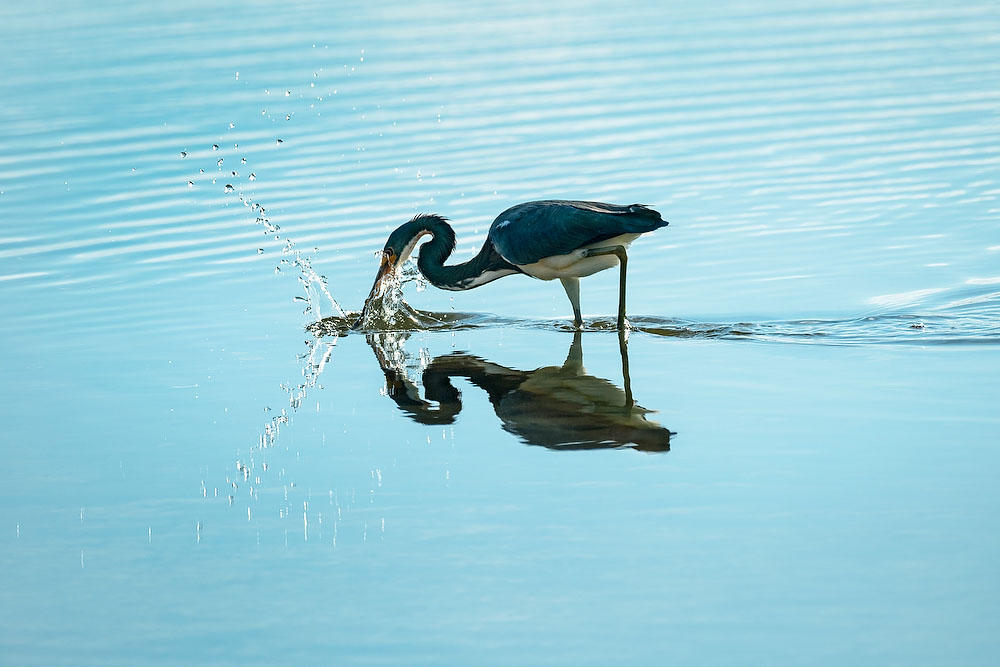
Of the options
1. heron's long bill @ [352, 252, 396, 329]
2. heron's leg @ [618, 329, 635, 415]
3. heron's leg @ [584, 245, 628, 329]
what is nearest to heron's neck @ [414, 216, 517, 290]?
heron's long bill @ [352, 252, 396, 329]

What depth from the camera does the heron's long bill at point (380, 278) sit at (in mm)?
10516

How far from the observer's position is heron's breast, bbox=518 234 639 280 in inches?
378

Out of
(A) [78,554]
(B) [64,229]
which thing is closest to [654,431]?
(A) [78,554]

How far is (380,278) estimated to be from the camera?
34.6 ft

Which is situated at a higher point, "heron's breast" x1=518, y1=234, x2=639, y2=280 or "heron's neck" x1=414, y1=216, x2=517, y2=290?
"heron's neck" x1=414, y1=216, x2=517, y2=290

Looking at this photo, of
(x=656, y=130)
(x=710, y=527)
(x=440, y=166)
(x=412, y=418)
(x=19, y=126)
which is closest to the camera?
(x=710, y=527)

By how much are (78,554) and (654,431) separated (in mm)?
2835

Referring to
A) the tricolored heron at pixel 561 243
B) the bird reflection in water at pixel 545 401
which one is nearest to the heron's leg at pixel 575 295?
the tricolored heron at pixel 561 243

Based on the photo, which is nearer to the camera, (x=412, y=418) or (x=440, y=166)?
(x=412, y=418)

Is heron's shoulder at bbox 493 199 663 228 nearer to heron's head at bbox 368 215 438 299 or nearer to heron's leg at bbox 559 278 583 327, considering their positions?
heron's leg at bbox 559 278 583 327

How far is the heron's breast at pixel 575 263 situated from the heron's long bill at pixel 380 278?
3.63ft

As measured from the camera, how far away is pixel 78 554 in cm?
623

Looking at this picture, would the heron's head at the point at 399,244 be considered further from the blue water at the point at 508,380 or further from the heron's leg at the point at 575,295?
the heron's leg at the point at 575,295

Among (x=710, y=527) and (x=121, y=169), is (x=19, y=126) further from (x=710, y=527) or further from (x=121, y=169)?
(x=710, y=527)
